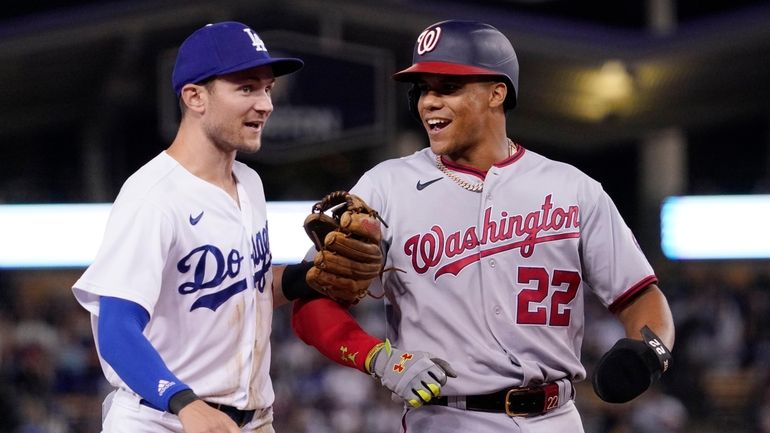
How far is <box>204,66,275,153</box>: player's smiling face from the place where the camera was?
3186 millimetres

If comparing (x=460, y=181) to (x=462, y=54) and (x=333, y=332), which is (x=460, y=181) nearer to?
(x=462, y=54)

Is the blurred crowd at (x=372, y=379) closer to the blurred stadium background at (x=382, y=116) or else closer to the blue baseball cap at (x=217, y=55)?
the blurred stadium background at (x=382, y=116)

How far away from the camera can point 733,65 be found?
12.4 metres

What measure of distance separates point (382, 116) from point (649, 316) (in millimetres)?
8006

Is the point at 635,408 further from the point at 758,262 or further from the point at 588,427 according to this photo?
the point at 758,262

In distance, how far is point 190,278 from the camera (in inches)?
121

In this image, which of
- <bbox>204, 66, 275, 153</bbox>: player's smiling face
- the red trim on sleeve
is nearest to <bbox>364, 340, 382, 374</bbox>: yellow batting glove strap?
<bbox>204, 66, 275, 153</bbox>: player's smiling face

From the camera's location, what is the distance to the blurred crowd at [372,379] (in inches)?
392

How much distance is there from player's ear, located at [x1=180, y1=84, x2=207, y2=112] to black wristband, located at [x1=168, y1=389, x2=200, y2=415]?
845 millimetres

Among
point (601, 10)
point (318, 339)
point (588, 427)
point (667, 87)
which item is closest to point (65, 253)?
point (588, 427)

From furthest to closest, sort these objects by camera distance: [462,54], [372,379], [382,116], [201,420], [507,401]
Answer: [382,116] → [372,379] → [462,54] → [507,401] → [201,420]

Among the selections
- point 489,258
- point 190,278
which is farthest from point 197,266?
point 489,258

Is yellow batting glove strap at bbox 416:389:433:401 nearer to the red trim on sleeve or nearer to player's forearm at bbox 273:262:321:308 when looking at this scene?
player's forearm at bbox 273:262:321:308

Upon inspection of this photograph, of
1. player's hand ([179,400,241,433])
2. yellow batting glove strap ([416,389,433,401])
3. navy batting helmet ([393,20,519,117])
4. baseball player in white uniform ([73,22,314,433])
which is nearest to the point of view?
player's hand ([179,400,241,433])
